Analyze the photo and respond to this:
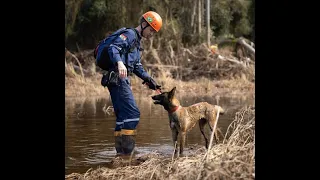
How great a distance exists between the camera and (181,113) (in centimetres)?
880

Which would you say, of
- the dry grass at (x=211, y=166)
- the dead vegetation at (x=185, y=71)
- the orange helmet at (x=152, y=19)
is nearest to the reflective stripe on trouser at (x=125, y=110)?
the orange helmet at (x=152, y=19)

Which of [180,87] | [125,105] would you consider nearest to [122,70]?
[125,105]

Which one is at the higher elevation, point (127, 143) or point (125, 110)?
point (125, 110)

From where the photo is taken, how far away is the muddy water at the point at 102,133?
876 cm

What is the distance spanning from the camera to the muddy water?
8758 millimetres

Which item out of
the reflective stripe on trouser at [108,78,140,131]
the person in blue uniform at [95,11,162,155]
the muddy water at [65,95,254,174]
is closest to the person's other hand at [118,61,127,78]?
the person in blue uniform at [95,11,162,155]

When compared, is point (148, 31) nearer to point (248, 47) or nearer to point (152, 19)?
point (152, 19)

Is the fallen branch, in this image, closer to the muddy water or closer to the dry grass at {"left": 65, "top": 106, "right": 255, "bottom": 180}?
the muddy water

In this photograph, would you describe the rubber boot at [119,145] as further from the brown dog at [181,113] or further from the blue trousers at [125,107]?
the brown dog at [181,113]

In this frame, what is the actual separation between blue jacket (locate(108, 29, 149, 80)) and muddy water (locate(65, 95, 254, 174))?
1.34 meters

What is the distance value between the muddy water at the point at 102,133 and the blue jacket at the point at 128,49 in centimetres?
134

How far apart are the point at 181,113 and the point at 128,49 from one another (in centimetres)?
125
